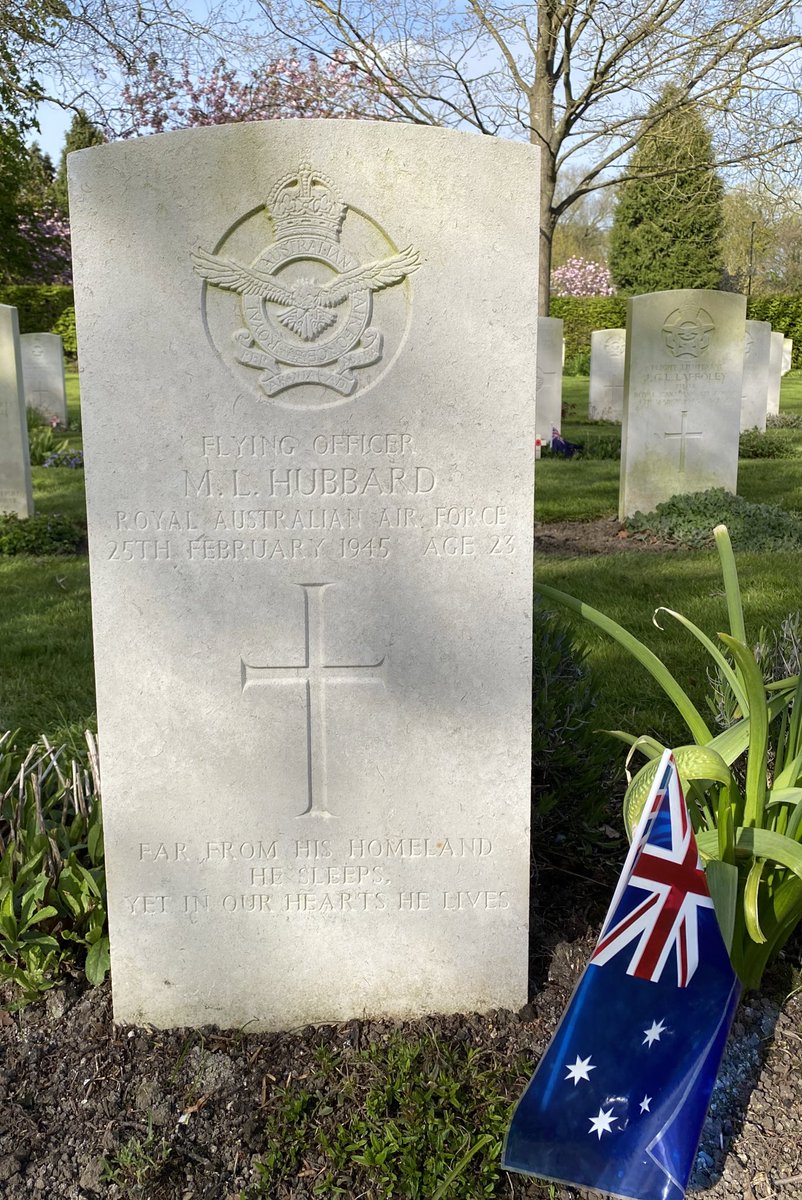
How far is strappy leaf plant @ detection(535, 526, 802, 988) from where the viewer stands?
82.4 inches

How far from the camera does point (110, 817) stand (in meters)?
2.32

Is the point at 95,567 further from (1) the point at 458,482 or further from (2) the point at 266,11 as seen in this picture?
(2) the point at 266,11

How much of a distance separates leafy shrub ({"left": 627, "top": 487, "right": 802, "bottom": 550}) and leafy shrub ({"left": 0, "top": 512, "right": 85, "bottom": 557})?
4.47 metres

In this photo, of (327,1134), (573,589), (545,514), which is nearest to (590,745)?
(327,1134)

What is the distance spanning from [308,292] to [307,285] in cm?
2

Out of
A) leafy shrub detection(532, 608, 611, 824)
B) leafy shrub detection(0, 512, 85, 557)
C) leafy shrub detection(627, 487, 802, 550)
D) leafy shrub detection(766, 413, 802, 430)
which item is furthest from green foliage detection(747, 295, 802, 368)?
leafy shrub detection(532, 608, 611, 824)

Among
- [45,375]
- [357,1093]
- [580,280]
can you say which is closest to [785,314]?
[580,280]

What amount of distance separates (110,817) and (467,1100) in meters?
1.02

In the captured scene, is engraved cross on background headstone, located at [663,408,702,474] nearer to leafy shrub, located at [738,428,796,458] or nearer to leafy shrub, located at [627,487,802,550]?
leafy shrub, located at [627,487,802,550]

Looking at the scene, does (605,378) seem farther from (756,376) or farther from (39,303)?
(39,303)

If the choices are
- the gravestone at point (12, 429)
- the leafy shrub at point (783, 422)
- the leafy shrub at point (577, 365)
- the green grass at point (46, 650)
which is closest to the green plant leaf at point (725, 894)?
the green grass at point (46, 650)

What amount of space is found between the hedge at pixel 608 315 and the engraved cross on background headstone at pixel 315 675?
24873mm

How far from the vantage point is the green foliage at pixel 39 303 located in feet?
79.5

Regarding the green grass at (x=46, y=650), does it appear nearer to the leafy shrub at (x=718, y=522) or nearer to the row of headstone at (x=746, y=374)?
the leafy shrub at (x=718, y=522)
